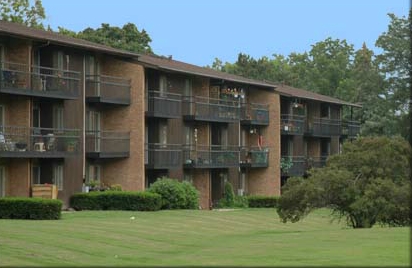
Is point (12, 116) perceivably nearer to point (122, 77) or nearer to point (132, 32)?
point (122, 77)

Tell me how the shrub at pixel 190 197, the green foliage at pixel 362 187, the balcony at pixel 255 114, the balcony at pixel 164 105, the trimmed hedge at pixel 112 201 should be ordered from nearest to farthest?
1. the green foliage at pixel 362 187
2. the trimmed hedge at pixel 112 201
3. the shrub at pixel 190 197
4. the balcony at pixel 164 105
5. the balcony at pixel 255 114

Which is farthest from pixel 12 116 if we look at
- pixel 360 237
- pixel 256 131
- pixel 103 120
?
pixel 256 131

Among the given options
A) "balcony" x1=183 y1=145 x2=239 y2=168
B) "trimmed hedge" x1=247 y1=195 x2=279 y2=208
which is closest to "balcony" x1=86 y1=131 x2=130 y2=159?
"balcony" x1=183 y1=145 x2=239 y2=168

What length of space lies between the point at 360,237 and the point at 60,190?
77.8 ft

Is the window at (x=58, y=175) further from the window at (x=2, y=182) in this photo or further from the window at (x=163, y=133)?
Answer: the window at (x=163, y=133)

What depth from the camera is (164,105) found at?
54156 millimetres

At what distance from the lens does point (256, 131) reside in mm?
68500

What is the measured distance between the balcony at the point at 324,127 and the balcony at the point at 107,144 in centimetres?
2804

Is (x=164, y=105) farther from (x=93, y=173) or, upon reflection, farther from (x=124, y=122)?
(x=93, y=173)

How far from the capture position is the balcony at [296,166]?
7119 centimetres

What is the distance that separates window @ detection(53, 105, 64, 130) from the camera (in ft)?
151

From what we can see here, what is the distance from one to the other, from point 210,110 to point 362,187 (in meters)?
25.5

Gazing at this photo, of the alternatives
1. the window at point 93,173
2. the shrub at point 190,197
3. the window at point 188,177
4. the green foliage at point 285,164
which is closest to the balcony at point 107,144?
the window at point 93,173

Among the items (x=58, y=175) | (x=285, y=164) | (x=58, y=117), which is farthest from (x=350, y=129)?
(x=58, y=175)
